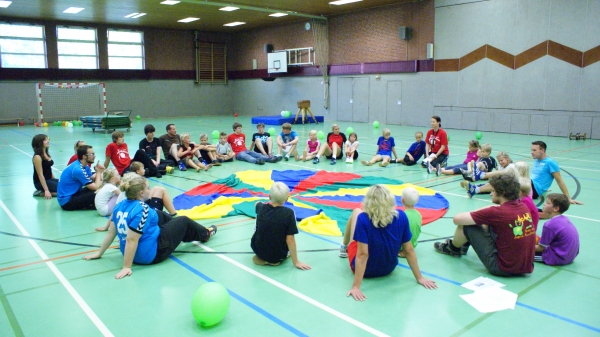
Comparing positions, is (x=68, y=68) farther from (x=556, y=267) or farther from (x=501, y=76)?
(x=556, y=267)

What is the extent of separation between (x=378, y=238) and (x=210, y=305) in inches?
66.1

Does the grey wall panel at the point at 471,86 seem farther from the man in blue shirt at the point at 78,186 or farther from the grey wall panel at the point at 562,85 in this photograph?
the man in blue shirt at the point at 78,186

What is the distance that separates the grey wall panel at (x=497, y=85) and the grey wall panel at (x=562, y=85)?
1561 mm

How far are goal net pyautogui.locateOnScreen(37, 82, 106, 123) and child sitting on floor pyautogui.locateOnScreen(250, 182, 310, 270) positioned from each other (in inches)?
968

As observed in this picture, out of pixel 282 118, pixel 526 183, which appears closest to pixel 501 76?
pixel 282 118

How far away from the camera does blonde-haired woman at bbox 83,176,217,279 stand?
4.78 metres

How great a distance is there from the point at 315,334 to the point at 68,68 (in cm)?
2978

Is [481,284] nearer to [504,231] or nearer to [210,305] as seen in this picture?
[504,231]

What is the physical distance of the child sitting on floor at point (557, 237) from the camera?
4871 mm

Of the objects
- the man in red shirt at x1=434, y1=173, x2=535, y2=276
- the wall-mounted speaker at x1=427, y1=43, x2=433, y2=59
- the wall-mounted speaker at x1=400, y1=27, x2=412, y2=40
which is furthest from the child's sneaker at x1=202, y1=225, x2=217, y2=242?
the wall-mounted speaker at x1=400, y1=27, x2=412, y2=40

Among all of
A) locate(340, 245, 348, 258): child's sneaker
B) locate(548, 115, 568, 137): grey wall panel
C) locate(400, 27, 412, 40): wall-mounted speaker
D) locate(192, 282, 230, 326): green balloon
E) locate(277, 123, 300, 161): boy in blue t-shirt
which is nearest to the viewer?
locate(192, 282, 230, 326): green balloon

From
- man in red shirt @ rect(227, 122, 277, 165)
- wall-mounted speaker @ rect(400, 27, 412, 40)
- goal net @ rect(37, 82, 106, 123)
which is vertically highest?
wall-mounted speaker @ rect(400, 27, 412, 40)

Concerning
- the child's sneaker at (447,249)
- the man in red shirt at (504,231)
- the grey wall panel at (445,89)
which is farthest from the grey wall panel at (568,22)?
the man in red shirt at (504,231)

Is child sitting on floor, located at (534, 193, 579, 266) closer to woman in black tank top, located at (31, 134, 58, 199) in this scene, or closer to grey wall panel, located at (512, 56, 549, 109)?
woman in black tank top, located at (31, 134, 58, 199)
